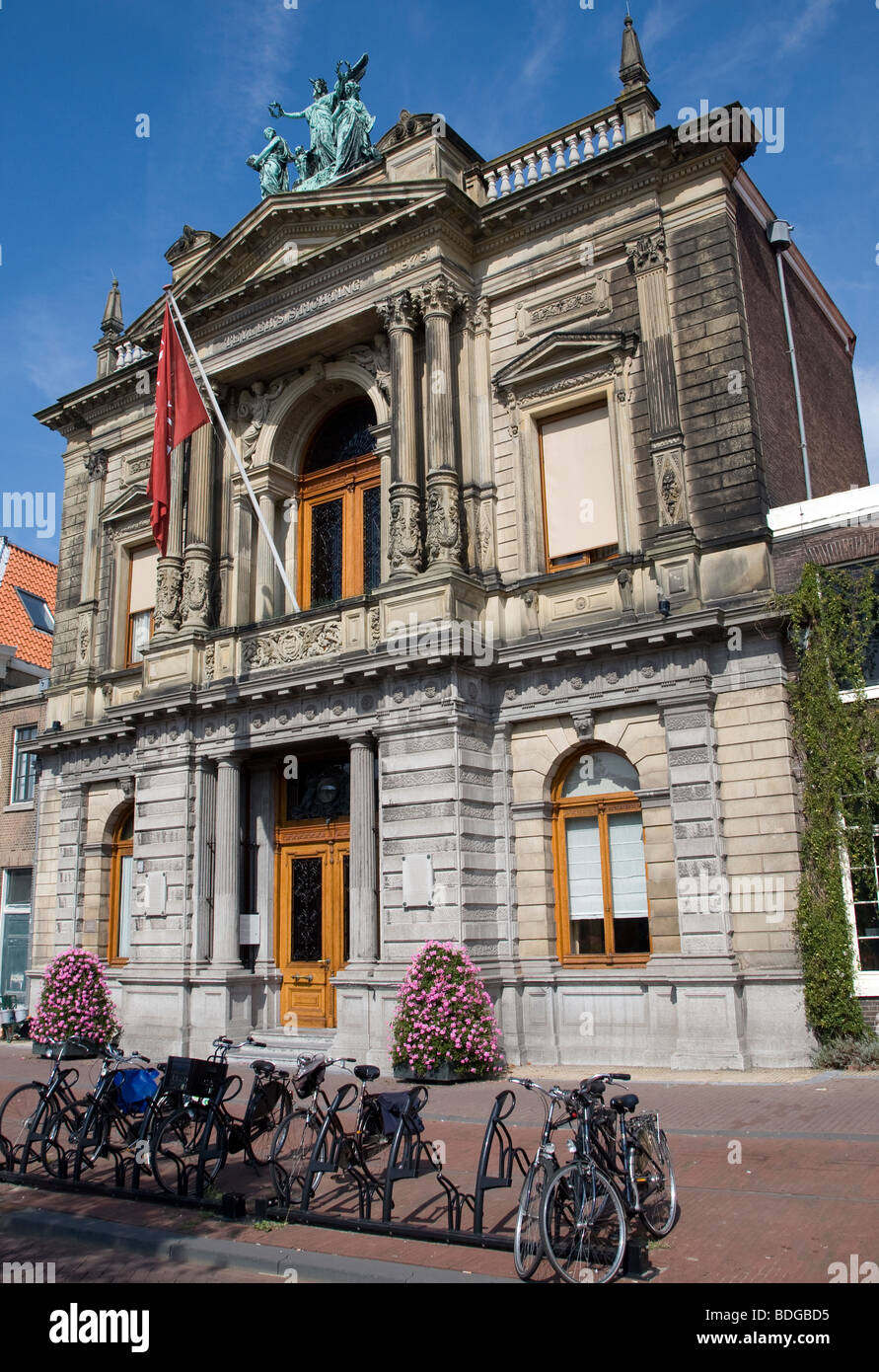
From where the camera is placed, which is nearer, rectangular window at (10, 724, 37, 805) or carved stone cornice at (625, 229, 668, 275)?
carved stone cornice at (625, 229, 668, 275)

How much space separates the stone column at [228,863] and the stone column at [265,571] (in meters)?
3.03

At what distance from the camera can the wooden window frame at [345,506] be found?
67.4 ft

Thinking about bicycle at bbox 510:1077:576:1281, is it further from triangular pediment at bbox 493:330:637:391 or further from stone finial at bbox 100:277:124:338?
stone finial at bbox 100:277:124:338

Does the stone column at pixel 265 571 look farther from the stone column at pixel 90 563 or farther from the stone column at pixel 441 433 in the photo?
the stone column at pixel 90 563

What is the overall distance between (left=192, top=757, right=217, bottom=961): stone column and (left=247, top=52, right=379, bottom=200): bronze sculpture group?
11.8 metres

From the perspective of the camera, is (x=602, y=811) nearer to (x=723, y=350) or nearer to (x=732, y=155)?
(x=723, y=350)

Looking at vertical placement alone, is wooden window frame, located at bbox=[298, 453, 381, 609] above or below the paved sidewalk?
above

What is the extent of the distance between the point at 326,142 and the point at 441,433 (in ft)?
28.6

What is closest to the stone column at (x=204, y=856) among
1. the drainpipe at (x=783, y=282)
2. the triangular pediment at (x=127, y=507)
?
the triangular pediment at (x=127, y=507)

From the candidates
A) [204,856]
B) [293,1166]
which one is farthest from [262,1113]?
[204,856]

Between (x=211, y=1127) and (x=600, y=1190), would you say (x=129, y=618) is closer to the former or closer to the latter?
(x=211, y=1127)

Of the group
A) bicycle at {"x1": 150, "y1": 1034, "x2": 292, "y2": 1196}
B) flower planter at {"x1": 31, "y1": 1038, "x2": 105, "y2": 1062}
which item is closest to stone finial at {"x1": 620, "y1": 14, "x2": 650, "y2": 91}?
bicycle at {"x1": 150, "y1": 1034, "x2": 292, "y2": 1196}

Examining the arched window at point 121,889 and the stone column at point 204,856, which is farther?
the arched window at point 121,889

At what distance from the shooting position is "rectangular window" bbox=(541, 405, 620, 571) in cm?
1770
